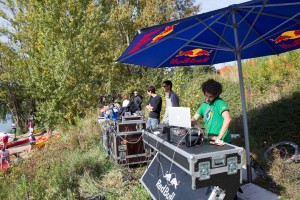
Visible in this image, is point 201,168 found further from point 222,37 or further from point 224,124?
point 222,37

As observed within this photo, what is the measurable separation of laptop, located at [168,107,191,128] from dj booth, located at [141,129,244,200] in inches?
3.8

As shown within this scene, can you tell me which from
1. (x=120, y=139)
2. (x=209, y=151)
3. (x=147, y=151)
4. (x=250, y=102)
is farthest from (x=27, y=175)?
(x=250, y=102)

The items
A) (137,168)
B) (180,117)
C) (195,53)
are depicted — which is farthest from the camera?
(137,168)

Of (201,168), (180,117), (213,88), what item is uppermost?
(213,88)

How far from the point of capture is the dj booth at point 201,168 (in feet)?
8.14

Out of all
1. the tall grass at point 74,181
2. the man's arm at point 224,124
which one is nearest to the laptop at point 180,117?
the man's arm at point 224,124

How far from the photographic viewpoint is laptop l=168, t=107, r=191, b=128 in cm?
277

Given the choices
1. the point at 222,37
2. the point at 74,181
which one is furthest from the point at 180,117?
the point at 74,181

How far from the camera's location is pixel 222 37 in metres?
4.32

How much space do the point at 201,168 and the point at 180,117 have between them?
0.65 meters

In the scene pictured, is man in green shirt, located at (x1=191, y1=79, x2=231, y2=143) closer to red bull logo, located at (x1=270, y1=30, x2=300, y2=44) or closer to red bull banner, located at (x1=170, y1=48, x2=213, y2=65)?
red bull banner, located at (x1=170, y1=48, x2=213, y2=65)

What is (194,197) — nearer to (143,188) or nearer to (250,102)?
(143,188)

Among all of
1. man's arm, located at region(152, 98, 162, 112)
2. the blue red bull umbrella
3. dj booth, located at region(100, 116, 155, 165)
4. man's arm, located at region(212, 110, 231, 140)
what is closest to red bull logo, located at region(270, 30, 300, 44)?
the blue red bull umbrella

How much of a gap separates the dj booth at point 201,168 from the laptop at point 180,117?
0.31 feet
